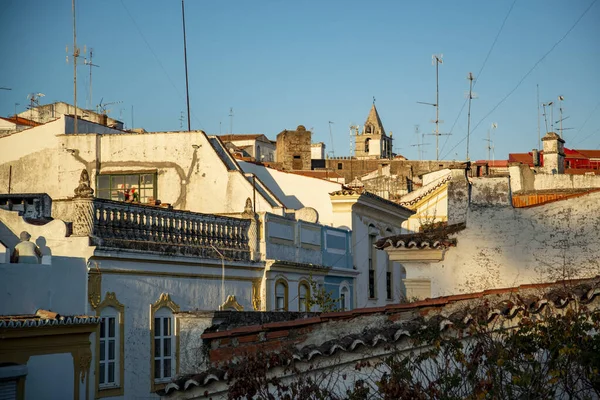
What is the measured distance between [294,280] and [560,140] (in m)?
23.0

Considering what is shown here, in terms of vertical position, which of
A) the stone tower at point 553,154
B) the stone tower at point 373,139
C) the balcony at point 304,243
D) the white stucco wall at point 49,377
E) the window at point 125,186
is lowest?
the white stucco wall at point 49,377

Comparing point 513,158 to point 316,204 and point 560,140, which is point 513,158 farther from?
point 316,204

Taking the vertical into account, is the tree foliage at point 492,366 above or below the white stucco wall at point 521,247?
below

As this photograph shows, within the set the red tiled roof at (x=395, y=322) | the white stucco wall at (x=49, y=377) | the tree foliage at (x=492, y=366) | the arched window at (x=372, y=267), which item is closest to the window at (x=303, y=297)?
the arched window at (x=372, y=267)

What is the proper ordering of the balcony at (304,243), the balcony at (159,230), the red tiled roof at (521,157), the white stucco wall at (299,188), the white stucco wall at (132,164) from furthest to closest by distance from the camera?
the red tiled roof at (521,157), the white stucco wall at (299,188), the white stucco wall at (132,164), the balcony at (304,243), the balcony at (159,230)

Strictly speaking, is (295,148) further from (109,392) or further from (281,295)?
(109,392)

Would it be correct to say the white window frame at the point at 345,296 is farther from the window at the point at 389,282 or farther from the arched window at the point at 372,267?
the window at the point at 389,282

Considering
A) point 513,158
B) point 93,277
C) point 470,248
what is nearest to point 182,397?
point 470,248

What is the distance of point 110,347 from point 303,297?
9.55 meters

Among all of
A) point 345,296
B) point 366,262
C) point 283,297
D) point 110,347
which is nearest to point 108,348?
point 110,347

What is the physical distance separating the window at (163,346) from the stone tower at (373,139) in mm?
104404

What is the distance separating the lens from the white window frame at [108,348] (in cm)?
2005

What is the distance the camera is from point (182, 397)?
12805 mm

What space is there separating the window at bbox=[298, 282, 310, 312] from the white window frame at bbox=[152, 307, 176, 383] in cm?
697
